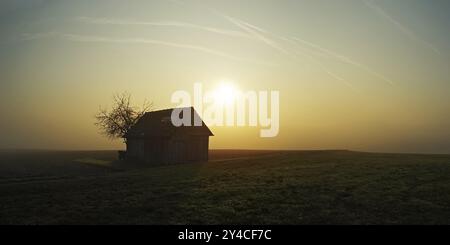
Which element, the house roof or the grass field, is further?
the house roof

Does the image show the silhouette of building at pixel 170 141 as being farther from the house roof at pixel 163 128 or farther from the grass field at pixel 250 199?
the grass field at pixel 250 199

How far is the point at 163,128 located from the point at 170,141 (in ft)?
8.46

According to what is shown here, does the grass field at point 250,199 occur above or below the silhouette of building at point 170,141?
below

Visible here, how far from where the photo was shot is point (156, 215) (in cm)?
1973

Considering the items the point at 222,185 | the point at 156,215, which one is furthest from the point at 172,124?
the point at 156,215

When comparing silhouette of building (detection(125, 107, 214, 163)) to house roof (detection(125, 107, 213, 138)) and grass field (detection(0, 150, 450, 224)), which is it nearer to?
house roof (detection(125, 107, 213, 138))

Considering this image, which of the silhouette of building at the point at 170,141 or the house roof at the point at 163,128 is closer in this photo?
the silhouette of building at the point at 170,141

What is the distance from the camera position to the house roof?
5878cm

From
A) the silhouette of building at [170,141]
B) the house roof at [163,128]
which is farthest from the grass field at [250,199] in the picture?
the house roof at [163,128]

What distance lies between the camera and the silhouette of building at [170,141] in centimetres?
5809

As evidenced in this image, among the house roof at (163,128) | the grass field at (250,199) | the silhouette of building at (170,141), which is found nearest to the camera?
the grass field at (250,199)

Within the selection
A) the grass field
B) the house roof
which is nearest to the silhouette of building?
the house roof

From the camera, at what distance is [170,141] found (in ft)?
191
